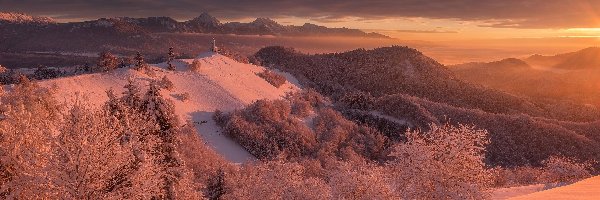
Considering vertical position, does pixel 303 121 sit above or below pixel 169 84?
below

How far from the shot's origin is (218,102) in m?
63.2

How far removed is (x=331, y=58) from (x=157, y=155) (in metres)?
92.7

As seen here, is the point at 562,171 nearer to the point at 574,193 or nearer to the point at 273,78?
the point at 574,193

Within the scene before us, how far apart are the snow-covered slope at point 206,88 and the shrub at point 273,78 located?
1.04 meters

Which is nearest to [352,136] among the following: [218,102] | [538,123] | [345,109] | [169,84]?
[345,109]

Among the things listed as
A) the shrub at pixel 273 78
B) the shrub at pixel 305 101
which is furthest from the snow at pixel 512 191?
the shrub at pixel 273 78

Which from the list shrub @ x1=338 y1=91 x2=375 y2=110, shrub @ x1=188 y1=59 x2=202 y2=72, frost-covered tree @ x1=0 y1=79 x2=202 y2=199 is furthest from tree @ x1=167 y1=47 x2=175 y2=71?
frost-covered tree @ x1=0 y1=79 x2=202 y2=199

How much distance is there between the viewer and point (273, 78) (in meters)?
80.2

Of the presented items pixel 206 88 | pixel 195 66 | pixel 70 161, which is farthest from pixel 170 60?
pixel 70 161

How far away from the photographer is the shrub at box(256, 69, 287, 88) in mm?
78500

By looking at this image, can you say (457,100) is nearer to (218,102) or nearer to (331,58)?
(331,58)

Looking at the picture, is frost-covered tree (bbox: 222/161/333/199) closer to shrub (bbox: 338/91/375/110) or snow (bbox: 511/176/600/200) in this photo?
snow (bbox: 511/176/600/200)

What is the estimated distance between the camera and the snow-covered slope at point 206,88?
52.8 metres

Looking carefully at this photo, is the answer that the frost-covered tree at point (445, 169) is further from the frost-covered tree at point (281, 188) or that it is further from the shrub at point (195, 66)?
the shrub at point (195, 66)
